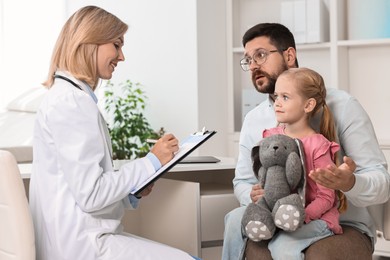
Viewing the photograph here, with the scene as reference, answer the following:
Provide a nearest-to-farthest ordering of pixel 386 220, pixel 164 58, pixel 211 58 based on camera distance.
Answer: pixel 386 220, pixel 211 58, pixel 164 58

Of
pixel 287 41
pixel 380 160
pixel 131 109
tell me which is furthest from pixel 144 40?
pixel 380 160

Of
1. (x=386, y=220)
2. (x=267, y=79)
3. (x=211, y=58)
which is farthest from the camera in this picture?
(x=211, y=58)

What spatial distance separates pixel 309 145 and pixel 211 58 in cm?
276

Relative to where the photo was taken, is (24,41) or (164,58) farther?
(24,41)

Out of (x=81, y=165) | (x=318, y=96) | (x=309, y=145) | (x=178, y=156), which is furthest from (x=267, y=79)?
(x=81, y=165)

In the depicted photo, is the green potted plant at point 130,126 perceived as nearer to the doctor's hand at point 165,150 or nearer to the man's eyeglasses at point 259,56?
the man's eyeglasses at point 259,56

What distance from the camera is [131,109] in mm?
5441

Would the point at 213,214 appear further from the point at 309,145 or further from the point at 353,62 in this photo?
the point at 353,62

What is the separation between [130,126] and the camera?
206 inches

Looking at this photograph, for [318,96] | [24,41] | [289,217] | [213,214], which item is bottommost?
[213,214]

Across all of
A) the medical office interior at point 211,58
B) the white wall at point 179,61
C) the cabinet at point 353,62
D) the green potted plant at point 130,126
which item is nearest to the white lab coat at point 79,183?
the medical office interior at point 211,58

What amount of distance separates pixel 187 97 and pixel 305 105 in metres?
2.75

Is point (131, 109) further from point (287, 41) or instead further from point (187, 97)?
point (287, 41)

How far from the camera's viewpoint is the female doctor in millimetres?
2027
